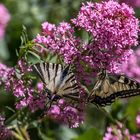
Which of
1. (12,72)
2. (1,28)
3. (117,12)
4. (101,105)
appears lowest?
(101,105)

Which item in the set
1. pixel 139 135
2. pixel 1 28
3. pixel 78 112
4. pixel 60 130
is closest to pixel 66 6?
pixel 1 28

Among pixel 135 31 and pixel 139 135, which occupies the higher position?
pixel 135 31

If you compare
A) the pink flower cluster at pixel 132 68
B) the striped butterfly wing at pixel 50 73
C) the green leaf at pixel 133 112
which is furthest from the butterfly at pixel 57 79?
the pink flower cluster at pixel 132 68

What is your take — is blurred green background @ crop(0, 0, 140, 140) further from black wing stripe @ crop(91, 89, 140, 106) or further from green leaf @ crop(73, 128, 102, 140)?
black wing stripe @ crop(91, 89, 140, 106)

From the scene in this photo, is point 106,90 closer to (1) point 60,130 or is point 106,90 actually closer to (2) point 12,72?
(2) point 12,72

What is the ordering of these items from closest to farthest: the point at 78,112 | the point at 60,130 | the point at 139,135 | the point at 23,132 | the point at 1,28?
the point at 78,112, the point at 23,132, the point at 139,135, the point at 60,130, the point at 1,28

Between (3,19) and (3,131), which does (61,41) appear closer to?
(3,131)

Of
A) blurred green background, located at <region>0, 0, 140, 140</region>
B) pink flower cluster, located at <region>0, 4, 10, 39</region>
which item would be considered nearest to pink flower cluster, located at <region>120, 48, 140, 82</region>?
blurred green background, located at <region>0, 0, 140, 140</region>

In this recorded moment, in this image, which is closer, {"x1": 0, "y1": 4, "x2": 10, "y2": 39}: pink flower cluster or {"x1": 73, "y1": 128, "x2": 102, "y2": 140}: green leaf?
{"x1": 73, "y1": 128, "x2": 102, "y2": 140}: green leaf
